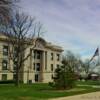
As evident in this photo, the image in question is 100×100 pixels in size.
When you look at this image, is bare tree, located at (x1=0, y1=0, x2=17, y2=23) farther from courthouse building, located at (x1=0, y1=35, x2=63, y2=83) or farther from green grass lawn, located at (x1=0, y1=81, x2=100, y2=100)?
courthouse building, located at (x1=0, y1=35, x2=63, y2=83)

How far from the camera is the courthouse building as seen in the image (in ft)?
251

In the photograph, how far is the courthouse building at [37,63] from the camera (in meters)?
76.5

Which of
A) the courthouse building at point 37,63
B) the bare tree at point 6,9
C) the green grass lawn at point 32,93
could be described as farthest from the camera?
the courthouse building at point 37,63

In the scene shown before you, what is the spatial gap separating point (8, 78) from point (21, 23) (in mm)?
23480

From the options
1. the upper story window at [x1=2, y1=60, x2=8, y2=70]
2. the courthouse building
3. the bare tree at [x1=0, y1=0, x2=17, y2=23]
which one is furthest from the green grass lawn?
the upper story window at [x1=2, y1=60, x2=8, y2=70]

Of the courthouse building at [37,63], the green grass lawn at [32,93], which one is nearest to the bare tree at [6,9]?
the green grass lawn at [32,93]

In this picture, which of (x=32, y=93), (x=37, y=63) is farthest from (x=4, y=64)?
(x=32, y=93)

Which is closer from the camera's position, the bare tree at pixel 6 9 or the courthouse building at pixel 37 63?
the bare tree at pixel 6 9

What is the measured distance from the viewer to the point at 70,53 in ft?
430

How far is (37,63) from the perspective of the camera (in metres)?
91.1

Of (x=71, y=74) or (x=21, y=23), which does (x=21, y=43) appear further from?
(x=71, y=74)

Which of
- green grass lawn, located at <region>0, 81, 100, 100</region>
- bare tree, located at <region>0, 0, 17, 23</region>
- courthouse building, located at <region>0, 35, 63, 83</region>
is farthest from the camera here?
courthouse building, located at <region>0, 35, 63, 83</region>

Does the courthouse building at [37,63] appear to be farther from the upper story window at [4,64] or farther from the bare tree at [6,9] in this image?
the bare tree at [6,9]

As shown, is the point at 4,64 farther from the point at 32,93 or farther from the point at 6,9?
the point at 6,9
